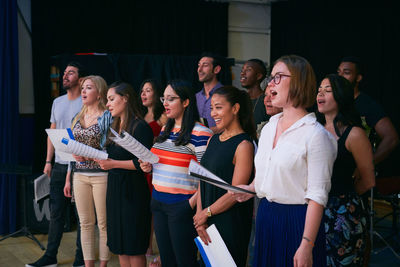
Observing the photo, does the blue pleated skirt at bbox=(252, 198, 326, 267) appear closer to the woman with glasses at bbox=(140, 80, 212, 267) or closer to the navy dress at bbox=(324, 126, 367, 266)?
the navy dress at bbox=(324, 126, 367, 266)

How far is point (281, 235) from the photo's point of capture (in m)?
1.82

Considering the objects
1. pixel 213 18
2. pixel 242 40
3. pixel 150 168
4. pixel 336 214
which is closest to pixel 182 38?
pixel 213 18

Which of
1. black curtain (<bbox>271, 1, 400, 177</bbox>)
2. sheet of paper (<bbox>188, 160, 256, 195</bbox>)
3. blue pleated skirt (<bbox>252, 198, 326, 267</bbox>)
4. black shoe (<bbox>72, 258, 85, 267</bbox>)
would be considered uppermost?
black curtain (<bbox>271, 1, 400, 177</bbox>)

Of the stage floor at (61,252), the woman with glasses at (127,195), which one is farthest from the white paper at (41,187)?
the woman with glasses at (127,195)

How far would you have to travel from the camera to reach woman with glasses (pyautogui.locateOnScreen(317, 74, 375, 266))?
90.2 inches

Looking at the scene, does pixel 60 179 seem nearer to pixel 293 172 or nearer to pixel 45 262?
pixel 45 262

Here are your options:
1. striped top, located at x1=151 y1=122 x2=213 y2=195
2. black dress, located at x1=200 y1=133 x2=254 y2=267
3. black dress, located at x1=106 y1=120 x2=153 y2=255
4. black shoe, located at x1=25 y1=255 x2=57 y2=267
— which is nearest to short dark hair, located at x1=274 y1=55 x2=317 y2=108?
black dress, located at x1=200 y1=133 x2=254 y2=267

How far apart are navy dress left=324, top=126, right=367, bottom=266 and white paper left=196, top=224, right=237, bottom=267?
0.55 metres

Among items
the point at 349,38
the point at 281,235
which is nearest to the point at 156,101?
the point at 281,235

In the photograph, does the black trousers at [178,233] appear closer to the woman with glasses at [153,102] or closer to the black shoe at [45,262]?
the woman with glasses at [153,102]

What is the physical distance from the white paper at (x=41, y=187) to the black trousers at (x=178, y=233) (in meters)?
Answer: 2.15

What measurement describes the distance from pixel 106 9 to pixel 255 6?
2743mm

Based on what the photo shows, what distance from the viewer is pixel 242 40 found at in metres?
8.16

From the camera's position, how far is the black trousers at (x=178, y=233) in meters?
2.56
